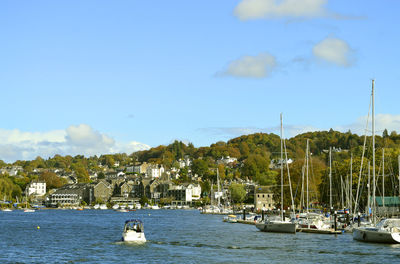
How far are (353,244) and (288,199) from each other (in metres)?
58.9

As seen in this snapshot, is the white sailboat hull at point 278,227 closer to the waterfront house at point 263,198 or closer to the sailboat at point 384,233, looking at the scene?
the sailboat at point 384,233

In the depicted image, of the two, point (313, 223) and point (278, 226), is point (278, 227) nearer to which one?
point (278, 226)

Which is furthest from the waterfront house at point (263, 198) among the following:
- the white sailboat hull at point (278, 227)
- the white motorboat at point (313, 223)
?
the white sailboat hull at point (278, 227)

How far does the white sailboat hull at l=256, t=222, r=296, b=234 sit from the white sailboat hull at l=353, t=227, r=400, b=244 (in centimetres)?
996

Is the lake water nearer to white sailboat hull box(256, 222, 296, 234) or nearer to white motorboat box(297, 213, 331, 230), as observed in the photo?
white sailboat hull box(256, 222, 296, 234)

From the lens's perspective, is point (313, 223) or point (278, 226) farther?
point (313, 223)

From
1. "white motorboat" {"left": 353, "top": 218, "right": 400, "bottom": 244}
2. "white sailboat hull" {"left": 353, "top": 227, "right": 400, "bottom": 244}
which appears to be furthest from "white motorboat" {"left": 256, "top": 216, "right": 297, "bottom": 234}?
"white motorboat" {"left": 353, "top": 218, "right": 400, "bottom": 244}

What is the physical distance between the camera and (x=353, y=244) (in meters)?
60.3

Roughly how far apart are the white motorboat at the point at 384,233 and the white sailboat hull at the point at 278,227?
36.9 feet

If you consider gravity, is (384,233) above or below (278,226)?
above

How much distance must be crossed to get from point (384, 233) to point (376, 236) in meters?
1.24

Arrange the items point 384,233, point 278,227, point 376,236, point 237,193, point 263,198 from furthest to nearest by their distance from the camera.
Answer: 1. point 237,193
2. point 263,198
3. point 278,227
4. point 376,236
5. point 384,233

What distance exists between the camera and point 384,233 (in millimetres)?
57469

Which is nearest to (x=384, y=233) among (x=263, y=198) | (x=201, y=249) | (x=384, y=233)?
(x=384, y=233)
